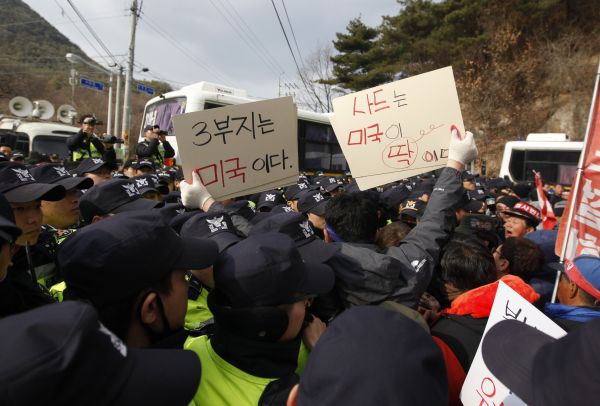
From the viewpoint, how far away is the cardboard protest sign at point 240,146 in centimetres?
232

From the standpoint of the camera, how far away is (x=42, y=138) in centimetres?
1449

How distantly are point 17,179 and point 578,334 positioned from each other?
8.88ft

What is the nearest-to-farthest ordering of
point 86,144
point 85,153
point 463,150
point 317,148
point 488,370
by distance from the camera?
point 488,370
point 463,150
point 86,144
point 85,153
point 317,148

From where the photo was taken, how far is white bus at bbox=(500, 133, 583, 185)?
14102mm

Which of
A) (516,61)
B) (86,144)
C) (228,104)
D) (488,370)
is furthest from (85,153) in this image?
(516,61)

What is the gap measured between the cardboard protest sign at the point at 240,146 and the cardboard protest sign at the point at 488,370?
1484 mm

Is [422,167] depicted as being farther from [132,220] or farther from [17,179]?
[17,179]

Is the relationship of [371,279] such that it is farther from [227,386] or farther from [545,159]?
[545,159]

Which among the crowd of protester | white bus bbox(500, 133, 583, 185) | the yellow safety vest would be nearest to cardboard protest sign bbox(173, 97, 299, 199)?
the crowd of protester

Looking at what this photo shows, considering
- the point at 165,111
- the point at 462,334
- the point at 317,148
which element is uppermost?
the point at 165,111

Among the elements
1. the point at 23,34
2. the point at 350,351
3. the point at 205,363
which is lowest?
the point at 205,363

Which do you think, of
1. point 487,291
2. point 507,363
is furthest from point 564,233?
point 507,363

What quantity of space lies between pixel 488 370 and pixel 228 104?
9206 mm

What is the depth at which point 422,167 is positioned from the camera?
105 inches
